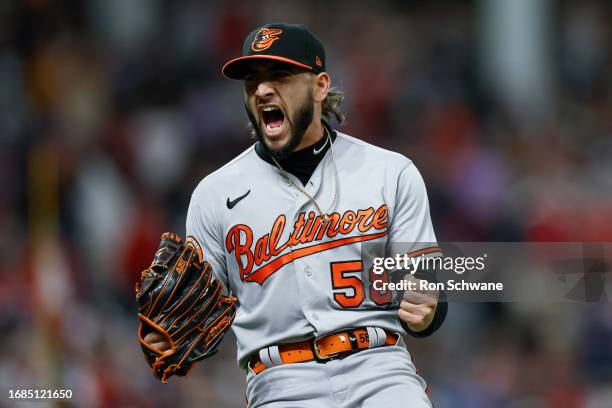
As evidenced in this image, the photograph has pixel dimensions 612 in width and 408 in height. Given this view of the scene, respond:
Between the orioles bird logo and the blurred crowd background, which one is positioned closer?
the orioles bird logo

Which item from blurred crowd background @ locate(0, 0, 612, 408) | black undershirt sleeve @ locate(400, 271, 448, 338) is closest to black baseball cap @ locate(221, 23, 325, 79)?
black undershirt sleeve @ locate(400, 271, 448, 338)

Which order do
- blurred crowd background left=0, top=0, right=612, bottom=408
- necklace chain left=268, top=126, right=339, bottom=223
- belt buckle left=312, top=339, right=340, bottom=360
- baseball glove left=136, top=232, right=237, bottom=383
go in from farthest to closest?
blurred crowd background left=0, top=0, right=612, bottom=408, necklace chain left=268, top=126, right=339, bottom=223, belt buckle left=312, top=339, right=340, bottom=360, baseball glove left=136, top=232, right=237, bottom=383

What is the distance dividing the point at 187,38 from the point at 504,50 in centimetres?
250

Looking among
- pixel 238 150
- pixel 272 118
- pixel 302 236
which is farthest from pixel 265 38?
pixel 238 150

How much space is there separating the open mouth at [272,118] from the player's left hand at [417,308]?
637 mm

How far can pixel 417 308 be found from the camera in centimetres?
349

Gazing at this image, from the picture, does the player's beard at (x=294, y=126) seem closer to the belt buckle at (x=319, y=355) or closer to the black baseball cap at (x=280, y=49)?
the black baseball cap at (x=280, y=49)

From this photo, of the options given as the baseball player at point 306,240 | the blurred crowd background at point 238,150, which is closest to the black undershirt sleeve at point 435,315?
Answer: the baseball player at point 306,240

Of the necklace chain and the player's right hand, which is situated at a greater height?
the necklace chain

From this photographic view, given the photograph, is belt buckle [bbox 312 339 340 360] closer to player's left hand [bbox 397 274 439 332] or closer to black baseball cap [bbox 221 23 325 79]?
player's left hand [bbox 397 274 439 332]

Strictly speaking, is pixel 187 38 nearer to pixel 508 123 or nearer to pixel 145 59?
pixel 145 59

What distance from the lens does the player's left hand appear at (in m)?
3.49

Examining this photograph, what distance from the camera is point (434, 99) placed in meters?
8.34

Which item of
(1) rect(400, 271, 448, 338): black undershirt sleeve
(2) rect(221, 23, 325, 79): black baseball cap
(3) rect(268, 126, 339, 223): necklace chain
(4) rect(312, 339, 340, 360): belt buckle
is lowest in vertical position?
(4) rect(312, 339, 340, 360): belt buckle
